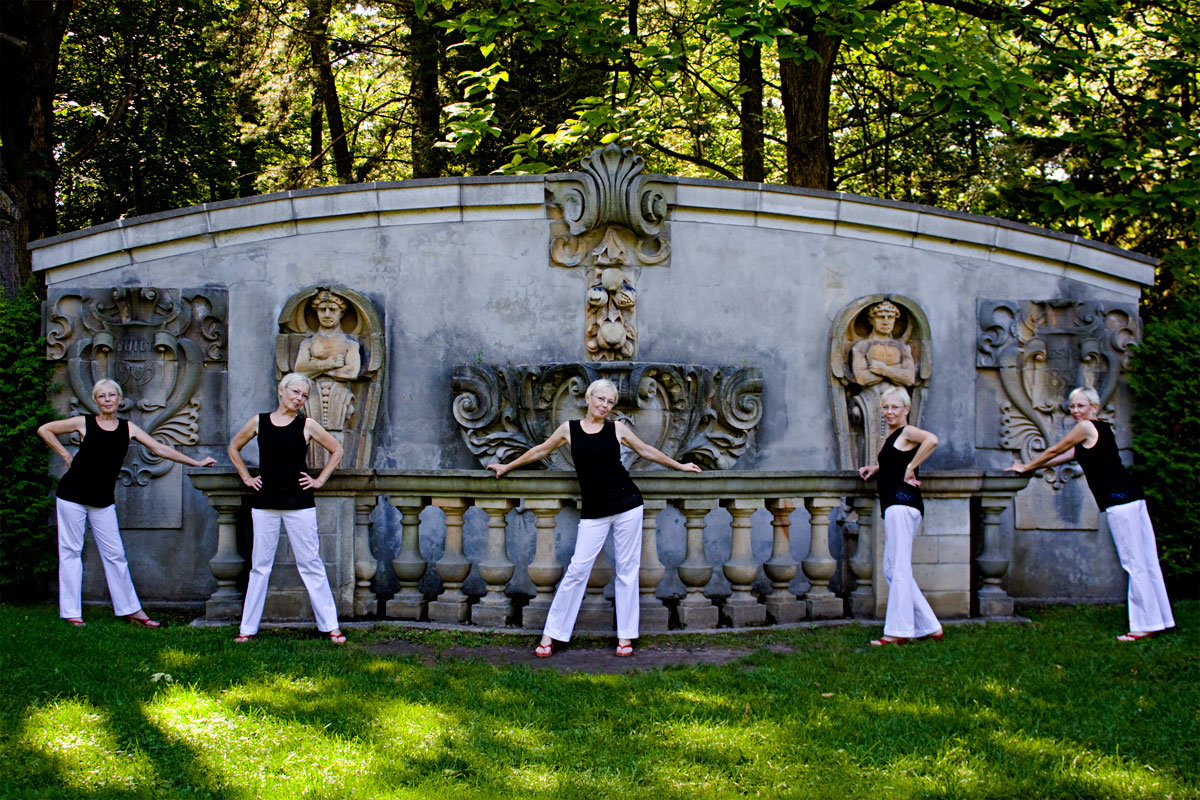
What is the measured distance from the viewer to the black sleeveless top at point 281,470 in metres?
7.41

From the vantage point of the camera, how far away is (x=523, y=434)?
10.1 m

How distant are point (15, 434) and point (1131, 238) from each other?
12.9 metres

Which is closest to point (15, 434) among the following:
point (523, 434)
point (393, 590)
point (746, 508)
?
point (393, 590)

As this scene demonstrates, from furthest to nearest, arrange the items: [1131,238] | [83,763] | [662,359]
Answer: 1. [1131,238]
2. [662,359]
3. [83,763]

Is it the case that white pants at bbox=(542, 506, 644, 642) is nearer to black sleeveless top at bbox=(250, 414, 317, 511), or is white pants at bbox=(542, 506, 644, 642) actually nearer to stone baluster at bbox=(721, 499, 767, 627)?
stone baluster at bbox=(721, 499, 767, 627)

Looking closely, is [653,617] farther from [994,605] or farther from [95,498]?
[95,498]

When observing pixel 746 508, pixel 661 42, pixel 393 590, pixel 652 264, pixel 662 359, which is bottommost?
pixel 393 590

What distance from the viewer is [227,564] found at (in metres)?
8.02

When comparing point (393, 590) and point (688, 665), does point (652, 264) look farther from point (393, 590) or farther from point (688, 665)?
point (688, 665)

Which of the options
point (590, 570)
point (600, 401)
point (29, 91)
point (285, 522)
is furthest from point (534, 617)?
point (29, 91)

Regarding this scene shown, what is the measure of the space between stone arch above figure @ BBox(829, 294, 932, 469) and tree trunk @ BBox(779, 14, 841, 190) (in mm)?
4000

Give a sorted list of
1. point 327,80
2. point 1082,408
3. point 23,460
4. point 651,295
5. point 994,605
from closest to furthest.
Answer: point 1082,408 → point 994,605 → point 23,460 → point 651,295 → point 327,80

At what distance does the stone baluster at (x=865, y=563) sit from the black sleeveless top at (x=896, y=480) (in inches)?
20.5

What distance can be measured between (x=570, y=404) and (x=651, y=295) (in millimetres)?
1231
